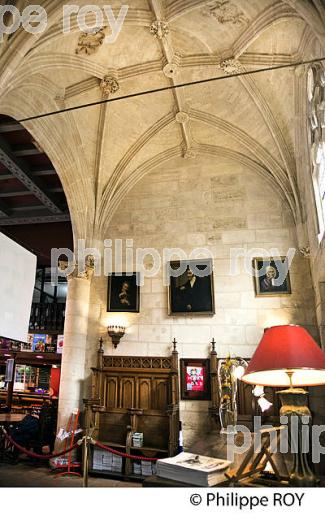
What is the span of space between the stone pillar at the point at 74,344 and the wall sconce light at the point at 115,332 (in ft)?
1.92

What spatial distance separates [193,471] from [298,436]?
1.63 feet

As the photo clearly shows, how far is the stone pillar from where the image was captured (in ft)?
24.2

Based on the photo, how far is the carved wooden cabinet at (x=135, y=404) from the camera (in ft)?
22.4

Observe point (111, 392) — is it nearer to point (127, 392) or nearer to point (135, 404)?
point (127, 392)

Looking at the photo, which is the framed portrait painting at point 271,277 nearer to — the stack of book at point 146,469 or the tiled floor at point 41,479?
the stack of book at point 146,469

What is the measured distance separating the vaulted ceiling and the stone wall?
383 mm

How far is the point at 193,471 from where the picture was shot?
1432mm

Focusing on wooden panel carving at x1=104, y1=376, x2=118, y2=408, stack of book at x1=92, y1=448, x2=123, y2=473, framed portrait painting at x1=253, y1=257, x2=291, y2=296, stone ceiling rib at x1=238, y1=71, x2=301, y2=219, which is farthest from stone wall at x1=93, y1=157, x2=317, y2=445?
stack of book at x1=92, y1=448, x2=123, y2=473

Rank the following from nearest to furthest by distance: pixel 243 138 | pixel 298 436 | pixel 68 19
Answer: pixel 298 436 → pixel 68 19 → pixel 243 138

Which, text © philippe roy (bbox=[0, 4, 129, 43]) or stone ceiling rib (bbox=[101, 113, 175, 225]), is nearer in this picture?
text © philippe roy (bbox=[0, 4, 129, 43])

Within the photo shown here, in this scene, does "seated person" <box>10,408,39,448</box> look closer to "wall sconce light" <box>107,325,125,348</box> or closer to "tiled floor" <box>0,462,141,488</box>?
"tiled floor" <box>0,462,141,488</box>

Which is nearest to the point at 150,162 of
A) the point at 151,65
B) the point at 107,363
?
the point at 151,65

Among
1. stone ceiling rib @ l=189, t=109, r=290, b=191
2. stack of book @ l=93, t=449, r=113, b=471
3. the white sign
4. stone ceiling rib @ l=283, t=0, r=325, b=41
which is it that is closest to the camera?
stone ceiling rib @ l=283, t=0, r=325, b=41

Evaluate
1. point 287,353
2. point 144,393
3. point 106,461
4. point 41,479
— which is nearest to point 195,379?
point 144,393
